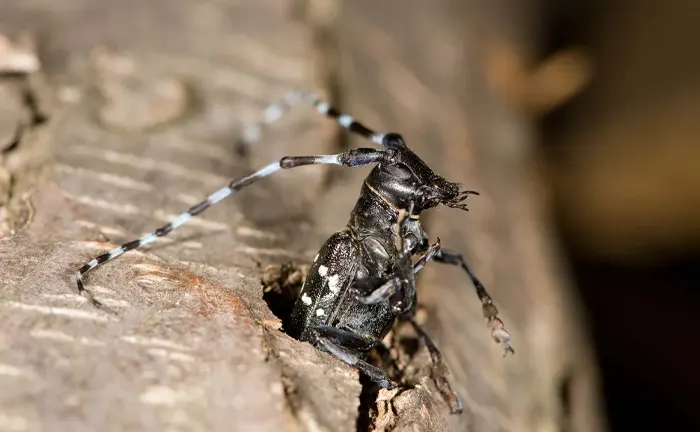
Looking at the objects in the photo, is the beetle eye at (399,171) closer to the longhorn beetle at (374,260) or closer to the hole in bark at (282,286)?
the longhorn beetle at (374,260)

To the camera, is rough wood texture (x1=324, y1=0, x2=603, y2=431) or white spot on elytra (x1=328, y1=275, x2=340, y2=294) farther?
rough wood texture (x1=324, y1=0, x2=603, y2=431)

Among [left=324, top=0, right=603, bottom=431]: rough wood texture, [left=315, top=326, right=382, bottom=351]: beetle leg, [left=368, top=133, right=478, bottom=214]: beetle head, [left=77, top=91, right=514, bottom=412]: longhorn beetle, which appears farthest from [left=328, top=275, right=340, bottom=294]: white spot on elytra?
[left=324, top=0, right=603, bottom=431]: rough wood texture

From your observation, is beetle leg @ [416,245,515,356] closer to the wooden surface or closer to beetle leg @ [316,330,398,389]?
the wooden surface

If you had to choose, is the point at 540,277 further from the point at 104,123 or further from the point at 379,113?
the point at 104,123

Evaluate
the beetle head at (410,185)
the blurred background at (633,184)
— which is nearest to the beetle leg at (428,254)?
the beetle head at (410,185)

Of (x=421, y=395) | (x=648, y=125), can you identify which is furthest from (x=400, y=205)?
(x=648, y=125)

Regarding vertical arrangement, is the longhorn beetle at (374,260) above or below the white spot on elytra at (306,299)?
above

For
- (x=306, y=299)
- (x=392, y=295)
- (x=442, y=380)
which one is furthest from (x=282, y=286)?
→ (x=442, y=380)

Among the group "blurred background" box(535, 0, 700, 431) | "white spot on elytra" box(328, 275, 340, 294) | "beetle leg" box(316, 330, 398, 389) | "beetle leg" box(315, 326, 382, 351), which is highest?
"blurred background" box(535, 0, 700, 431)
